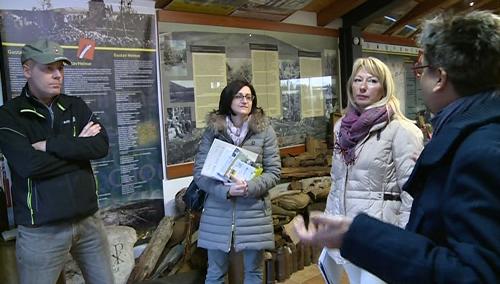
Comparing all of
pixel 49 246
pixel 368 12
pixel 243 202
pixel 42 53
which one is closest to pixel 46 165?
pixel 49 246

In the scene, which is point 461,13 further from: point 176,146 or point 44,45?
point 176,146

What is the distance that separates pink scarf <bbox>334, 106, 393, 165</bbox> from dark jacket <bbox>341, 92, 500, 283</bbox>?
3.56 ft

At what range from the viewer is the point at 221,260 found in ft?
8.38

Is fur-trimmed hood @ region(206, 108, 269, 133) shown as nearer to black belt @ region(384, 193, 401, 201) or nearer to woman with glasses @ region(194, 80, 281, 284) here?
woman with glasses @ region(194, 80, 281, 284)

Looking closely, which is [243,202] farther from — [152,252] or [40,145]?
[40,145]

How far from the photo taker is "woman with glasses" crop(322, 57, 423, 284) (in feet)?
6.10

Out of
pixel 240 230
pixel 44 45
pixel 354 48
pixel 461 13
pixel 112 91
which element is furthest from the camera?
pixel 354 48

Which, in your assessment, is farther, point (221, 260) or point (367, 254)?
point (221, 260)

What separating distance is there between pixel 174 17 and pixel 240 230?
166 cm

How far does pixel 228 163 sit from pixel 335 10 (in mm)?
2457

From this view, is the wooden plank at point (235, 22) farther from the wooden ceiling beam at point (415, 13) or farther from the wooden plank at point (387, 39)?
the wooden ceiling beam at point (415, 13)

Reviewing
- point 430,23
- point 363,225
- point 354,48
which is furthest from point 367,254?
point 354,48

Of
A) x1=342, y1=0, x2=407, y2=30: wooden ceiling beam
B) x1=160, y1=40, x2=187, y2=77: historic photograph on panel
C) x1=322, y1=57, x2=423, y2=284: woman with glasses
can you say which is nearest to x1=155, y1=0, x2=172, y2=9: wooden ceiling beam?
x1=160, y1=40, x2=187, y2=77: historic photograph on panel

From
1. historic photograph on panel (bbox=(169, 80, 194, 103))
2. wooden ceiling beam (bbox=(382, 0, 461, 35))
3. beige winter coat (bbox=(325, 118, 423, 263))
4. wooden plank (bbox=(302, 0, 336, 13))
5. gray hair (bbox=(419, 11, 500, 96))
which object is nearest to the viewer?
gray hair (bbox=(419, 11, 500, 96))
